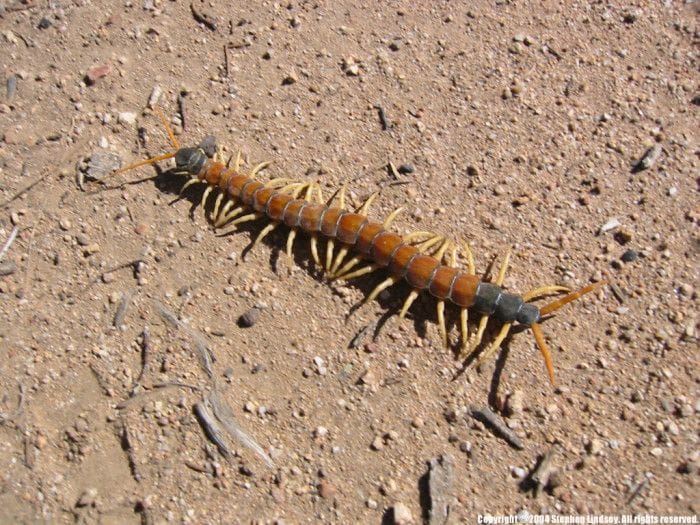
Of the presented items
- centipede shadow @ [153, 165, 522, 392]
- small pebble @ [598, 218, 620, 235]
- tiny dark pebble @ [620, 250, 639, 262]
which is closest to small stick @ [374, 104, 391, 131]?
centipede shadow @ [153, 165, 522, 392]

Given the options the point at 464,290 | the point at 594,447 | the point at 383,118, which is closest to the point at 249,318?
the point at 464,290

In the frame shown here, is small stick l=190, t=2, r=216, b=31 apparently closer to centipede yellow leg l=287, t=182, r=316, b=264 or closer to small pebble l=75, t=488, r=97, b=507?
centipede yellow leg l=287, t=182, r=316, b=264

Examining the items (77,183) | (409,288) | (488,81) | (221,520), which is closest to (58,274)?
(77,183)

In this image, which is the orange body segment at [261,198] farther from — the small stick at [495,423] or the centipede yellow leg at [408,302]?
the small stick at [495,423]

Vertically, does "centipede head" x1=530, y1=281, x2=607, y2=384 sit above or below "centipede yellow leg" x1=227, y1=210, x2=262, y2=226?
above

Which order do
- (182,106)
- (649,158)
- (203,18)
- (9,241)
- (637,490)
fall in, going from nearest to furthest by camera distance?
(637,490) < (649,158) < (9,241) < (182,106) < (203,18)

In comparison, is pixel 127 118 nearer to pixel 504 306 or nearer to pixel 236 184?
pixel 236 184

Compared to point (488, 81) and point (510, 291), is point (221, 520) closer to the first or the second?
point (510, 291)
